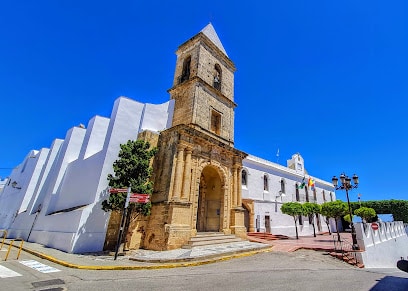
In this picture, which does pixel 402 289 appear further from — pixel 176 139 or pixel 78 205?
pixel 78 205

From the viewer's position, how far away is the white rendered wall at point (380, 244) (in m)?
11.6

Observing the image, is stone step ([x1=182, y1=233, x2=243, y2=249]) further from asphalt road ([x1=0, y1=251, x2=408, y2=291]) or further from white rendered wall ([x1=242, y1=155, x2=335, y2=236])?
white rendered wall ([x1=242, y1=155, x2=335, y2=236])

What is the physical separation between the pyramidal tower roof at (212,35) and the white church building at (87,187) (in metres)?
0.15

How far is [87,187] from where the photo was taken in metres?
12.1

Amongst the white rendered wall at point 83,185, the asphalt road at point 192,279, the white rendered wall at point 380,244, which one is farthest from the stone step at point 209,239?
the white rendered wall at point 380,244

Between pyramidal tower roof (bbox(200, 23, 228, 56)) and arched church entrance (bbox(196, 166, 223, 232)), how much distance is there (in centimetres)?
1057

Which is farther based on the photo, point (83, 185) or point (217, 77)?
point (217, 77)

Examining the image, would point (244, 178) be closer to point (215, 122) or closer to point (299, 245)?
point (215, 122)

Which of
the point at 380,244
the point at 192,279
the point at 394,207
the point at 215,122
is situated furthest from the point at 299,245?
the point at 394,207

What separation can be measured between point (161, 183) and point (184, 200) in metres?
1.61

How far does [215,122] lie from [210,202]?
5.95 meters

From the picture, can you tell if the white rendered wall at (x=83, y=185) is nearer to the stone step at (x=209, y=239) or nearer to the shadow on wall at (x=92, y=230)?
the shadow on wall at (x=92, y=230)

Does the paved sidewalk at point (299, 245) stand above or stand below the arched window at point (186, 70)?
below

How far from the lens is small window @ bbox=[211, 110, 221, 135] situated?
16.3 meters
